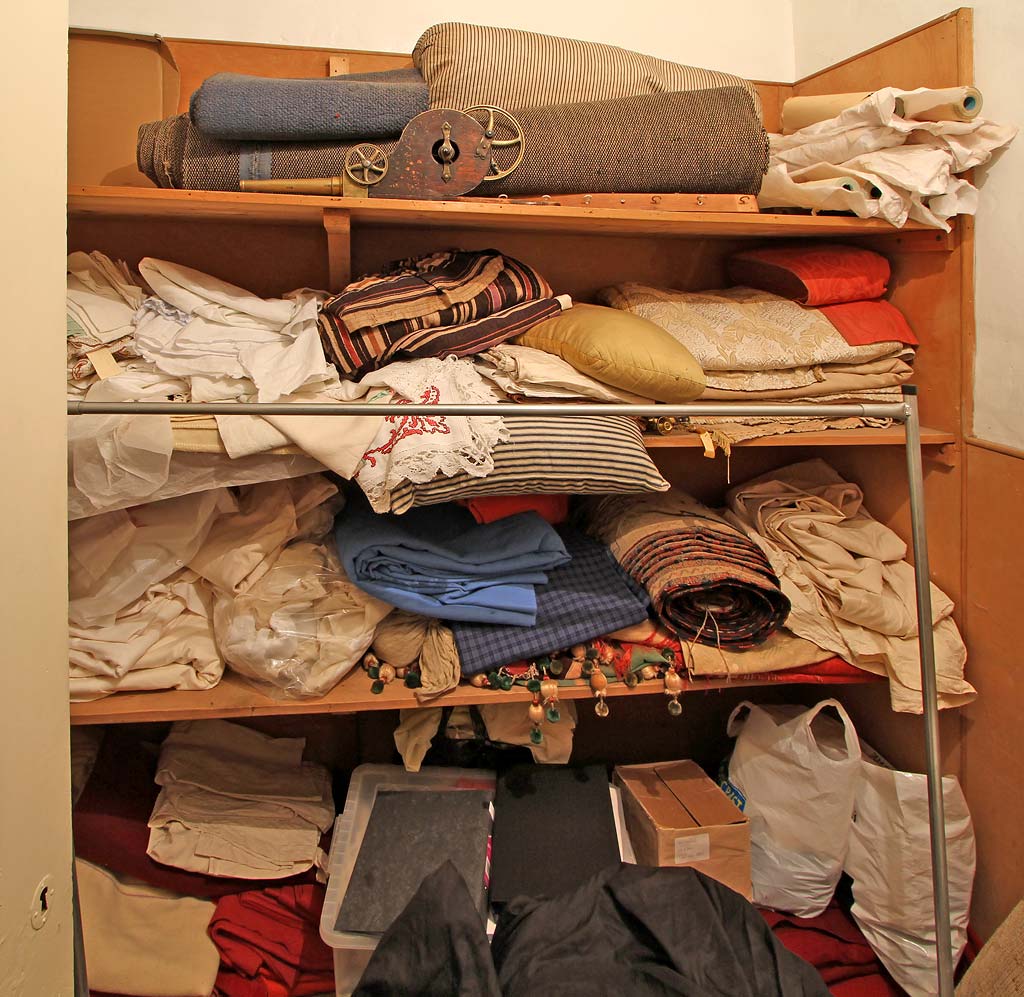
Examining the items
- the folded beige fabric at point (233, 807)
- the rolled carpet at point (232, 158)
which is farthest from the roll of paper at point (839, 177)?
the folded beige fabric at point (233, 807)

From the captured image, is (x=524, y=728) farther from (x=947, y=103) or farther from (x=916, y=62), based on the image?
(x=916, y=62)

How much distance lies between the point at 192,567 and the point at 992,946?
144 cm

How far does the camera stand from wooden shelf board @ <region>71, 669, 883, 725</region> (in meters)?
1.25

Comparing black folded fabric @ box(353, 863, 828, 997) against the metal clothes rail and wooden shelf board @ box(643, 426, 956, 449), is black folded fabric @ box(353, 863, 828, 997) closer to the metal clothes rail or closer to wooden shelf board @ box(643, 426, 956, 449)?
the metal clothes rail

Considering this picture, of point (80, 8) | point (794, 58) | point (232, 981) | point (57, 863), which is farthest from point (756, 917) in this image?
point (80, 8)

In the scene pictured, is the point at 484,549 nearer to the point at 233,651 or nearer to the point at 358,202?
the point at 233,651

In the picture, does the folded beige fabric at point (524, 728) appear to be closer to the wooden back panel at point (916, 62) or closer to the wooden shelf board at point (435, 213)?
the wooden shelf board at point (435, 213)

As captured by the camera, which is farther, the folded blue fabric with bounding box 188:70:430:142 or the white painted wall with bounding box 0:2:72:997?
the folded blue fabric with bounding box 188:70:430:142

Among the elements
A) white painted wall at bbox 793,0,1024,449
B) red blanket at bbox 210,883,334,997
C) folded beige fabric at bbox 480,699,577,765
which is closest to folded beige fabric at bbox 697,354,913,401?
white painted wall at bbox 793,0,1024,449

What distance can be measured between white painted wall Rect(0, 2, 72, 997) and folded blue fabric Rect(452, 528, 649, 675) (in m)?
0.67

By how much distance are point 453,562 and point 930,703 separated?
0.80m

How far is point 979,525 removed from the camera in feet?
4.71

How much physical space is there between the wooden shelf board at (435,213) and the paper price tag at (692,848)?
114cm

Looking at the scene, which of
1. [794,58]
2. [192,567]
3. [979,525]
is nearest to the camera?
[192,567]
